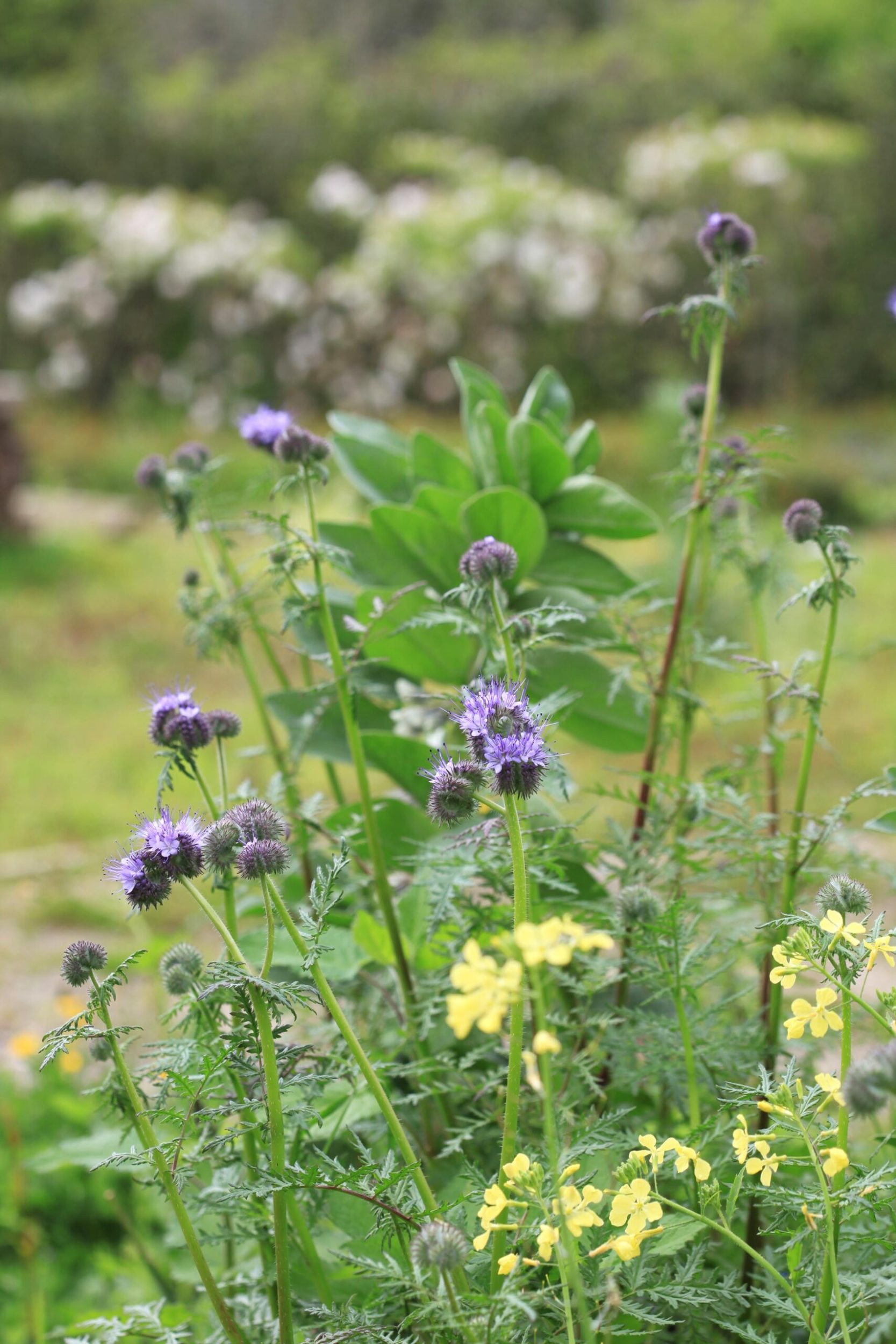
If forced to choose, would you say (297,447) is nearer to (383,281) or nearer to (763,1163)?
(763,1163)

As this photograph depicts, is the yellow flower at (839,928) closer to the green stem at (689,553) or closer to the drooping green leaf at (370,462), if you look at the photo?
the green stem at (689,553)

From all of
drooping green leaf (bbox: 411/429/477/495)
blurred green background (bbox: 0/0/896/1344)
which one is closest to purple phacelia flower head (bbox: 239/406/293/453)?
drooping green leaf (bbox: 411/429/477/495)

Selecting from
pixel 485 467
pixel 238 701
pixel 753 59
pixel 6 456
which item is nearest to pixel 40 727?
pixel 238 701

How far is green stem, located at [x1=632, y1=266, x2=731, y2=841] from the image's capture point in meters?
1.18

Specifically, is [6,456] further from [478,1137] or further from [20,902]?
[478,1137]

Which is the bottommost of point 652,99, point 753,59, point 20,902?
point 20,902

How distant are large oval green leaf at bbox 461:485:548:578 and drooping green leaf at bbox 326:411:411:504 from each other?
9.0 inches

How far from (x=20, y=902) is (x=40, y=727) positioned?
45.7 inches

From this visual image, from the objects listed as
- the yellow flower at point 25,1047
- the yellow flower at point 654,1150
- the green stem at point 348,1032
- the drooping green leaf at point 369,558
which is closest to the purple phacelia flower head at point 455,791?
the green stem at point 348,1032

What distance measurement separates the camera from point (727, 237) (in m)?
1.19

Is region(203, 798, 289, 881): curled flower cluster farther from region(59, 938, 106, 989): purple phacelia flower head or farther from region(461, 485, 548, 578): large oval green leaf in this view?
region(461, 485, 548, 578): large oval green leaf

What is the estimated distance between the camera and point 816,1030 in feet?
2.46

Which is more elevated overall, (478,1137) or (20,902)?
(20,902)

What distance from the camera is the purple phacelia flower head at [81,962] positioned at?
0.81 metres
